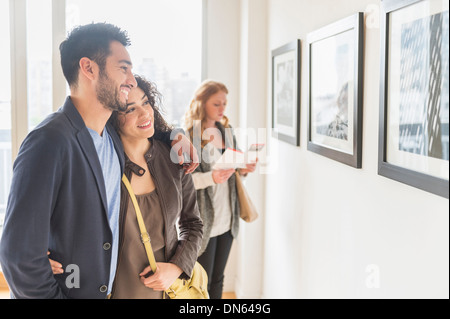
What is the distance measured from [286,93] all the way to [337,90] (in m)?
0.78

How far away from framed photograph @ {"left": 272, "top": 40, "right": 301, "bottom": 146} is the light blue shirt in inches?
48.2

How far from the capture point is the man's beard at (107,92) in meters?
1.12

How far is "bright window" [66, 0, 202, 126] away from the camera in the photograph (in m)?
2.89

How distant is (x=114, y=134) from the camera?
3.97 ft

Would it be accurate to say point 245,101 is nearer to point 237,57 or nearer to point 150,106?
point 237,57

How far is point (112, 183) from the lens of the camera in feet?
3.95

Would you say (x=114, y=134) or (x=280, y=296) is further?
(x=280, y=296)

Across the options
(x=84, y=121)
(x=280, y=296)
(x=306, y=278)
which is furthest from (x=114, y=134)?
(x=280, y=296)

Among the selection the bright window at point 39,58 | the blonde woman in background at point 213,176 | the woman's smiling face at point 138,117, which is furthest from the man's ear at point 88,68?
the bright window at point 39,58

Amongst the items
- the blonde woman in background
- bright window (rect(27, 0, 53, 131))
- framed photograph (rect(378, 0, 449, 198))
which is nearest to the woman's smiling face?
framed photograph (rect(378, 0, 449, 198))

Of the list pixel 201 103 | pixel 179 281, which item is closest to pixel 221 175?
pixel 201 103

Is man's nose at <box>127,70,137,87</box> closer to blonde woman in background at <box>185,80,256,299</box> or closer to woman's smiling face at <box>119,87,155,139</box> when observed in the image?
woman's smiling face at <box>119,87,155,139</box>

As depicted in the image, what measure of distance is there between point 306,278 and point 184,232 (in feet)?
3.00
